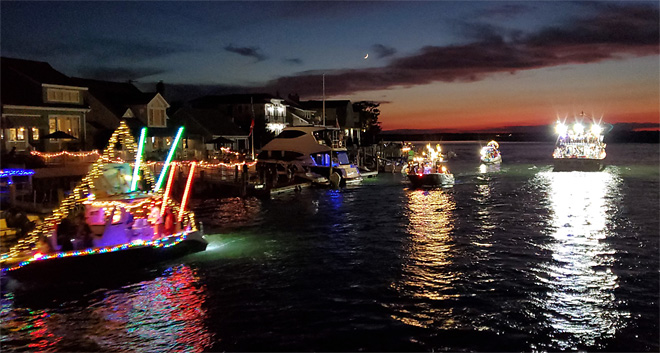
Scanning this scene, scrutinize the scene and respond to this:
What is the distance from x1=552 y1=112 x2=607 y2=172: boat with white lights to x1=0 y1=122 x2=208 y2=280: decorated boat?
5304cm

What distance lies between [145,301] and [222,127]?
47.5m

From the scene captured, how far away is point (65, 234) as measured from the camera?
57.1 ft

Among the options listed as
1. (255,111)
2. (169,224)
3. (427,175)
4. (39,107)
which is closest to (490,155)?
(255,111)

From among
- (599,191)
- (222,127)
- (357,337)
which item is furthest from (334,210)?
(222,127)

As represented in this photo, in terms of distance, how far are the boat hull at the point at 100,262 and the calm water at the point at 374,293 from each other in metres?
0.39

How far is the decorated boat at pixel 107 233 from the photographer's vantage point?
1681 centimetres

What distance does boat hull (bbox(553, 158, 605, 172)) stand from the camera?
61688 mm

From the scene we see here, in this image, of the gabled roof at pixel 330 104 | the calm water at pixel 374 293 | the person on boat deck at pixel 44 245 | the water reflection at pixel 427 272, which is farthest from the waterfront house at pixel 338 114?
the person on boat deck at pixel 44 245

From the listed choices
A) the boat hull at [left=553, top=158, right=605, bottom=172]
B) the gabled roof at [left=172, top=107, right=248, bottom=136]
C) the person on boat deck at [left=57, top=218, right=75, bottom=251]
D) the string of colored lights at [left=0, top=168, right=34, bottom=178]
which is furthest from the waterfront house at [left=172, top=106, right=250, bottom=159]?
the person on boat deck at [left=57, top=218, right=75, bottom=251]

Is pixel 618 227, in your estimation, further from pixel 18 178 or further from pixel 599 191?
pixel 18 178

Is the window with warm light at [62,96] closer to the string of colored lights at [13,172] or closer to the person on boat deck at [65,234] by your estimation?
the string of colored lights at [13,172]

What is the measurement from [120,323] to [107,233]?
4.69m

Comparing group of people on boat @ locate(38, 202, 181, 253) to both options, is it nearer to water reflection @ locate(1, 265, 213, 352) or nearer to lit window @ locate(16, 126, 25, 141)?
water reflection @ locate(1, 265, 213, 352)

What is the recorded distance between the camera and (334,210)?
108 feet
